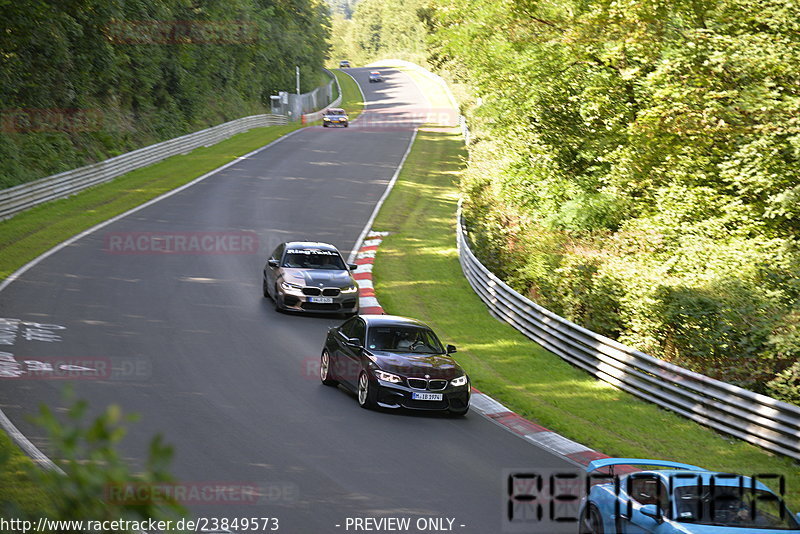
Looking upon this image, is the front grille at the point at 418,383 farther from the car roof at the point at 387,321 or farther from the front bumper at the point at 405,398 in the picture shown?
the car roof at the point at 387,321

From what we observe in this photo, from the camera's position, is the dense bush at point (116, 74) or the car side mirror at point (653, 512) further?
the dense bush at point (116, 74)

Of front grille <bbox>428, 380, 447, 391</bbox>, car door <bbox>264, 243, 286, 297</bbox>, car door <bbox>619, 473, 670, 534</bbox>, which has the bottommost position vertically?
car door <bbox>264, 243, 286, 297</bbox>

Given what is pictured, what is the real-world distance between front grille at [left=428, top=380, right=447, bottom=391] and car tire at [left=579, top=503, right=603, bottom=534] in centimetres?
509

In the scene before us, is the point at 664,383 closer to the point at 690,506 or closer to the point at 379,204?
the point at 690,506

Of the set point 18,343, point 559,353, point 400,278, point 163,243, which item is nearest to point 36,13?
point 163,243

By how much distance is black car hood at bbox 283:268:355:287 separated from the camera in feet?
67.2

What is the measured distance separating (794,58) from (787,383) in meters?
8.04

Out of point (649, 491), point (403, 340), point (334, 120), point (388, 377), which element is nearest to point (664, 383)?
point (403, 340)

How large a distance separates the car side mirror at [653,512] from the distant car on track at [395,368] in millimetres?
6224

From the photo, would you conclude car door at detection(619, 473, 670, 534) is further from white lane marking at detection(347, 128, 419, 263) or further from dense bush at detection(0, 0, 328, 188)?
dense bush at detection(0, 0, 328, 188)

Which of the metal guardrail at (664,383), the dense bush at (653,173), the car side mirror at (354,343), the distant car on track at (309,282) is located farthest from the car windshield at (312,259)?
the car side mirror at (354,343)

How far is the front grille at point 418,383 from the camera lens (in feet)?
44.9

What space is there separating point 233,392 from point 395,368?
8.84 feet

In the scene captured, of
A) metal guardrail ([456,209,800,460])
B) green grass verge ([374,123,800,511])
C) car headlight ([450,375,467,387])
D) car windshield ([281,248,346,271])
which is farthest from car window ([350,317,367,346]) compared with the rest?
car windshield ([281,248,346,271])
